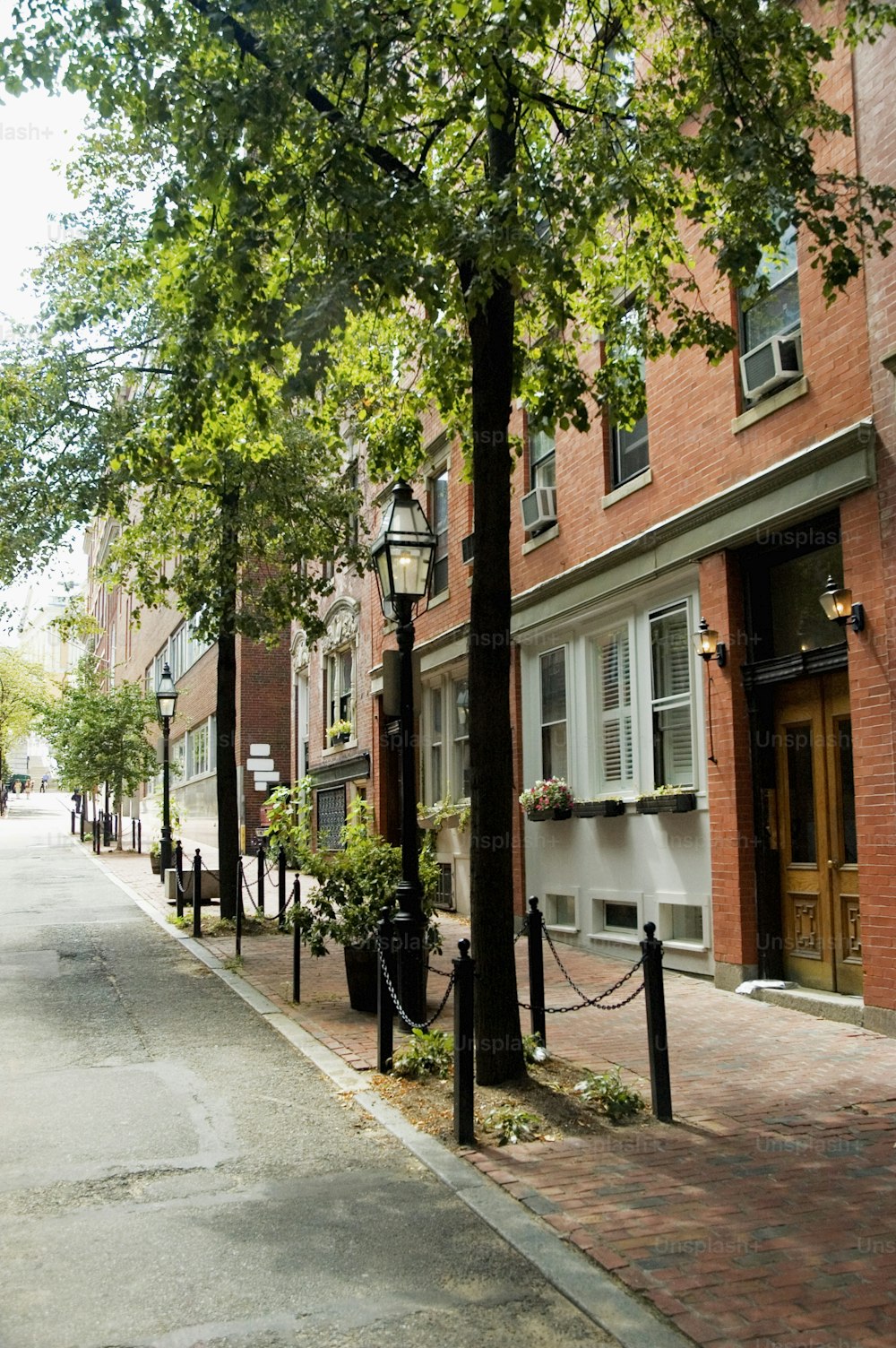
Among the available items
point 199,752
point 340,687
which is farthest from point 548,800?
point 199,752

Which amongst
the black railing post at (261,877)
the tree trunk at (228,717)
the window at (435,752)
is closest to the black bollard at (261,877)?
the black railing post at (261,877)

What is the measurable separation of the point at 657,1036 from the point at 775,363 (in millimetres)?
5837

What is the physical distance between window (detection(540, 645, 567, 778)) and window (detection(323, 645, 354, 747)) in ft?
30.3

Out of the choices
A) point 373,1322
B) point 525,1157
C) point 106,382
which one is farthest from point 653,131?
point 106,382

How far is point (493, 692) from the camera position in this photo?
24.3 ft

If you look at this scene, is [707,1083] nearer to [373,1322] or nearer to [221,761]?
[373,1322]

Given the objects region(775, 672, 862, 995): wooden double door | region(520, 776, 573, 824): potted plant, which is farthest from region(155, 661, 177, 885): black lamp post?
region(775, 672, 862, 995): wooden double door

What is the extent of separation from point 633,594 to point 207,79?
276 inches

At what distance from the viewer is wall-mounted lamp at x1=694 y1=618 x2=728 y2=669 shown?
10.6 metres

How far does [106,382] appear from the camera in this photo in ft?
50.4

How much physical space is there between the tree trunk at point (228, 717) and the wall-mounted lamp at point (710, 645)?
6.76 m

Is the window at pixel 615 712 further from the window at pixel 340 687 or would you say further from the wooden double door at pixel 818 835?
the window at pixel 340 687

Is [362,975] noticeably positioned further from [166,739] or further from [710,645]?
[166,739]

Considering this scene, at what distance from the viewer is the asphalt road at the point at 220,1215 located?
4105 millimetres
